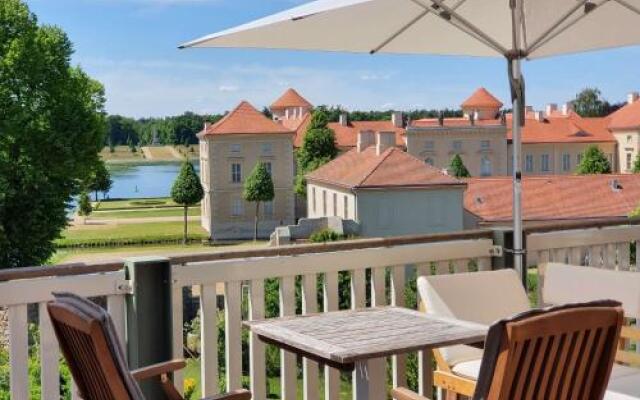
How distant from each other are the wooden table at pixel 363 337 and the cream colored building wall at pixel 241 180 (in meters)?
54.3

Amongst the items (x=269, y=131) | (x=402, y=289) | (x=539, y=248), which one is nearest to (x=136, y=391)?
(x=402, y=289)

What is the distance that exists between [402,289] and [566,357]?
1.61m

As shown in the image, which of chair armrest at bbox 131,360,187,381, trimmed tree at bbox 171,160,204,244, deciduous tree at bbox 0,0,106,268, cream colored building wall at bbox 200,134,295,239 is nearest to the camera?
chair armrest at bbox 131,360,187,381

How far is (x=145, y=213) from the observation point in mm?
80250

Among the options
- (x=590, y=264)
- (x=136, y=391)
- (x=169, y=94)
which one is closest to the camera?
(x=136, y=391)

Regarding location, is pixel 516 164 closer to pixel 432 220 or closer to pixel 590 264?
pixel 590 264

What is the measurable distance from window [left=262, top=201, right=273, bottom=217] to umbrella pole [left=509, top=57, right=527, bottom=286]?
177ft

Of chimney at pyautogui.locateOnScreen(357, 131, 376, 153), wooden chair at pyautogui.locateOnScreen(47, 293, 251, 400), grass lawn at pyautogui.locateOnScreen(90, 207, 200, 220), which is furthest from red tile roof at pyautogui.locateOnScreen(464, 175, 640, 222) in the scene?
wooden chair at pyautogui.locateOnScreen(47, 293, 251, 400)

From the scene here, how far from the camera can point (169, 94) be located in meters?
104

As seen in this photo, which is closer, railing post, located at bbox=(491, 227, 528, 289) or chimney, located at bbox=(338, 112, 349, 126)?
railing post, located at bbox=(491, 227, 528, 289)

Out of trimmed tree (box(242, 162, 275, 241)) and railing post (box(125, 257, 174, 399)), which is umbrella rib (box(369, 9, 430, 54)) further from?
trimmed tree (box(242, 162, 275, 241))

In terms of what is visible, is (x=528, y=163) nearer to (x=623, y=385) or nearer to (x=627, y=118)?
(x=627, y=118)

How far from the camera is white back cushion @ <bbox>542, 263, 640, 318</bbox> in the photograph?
3.61 m

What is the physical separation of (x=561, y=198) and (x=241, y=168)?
22236 millimetres
